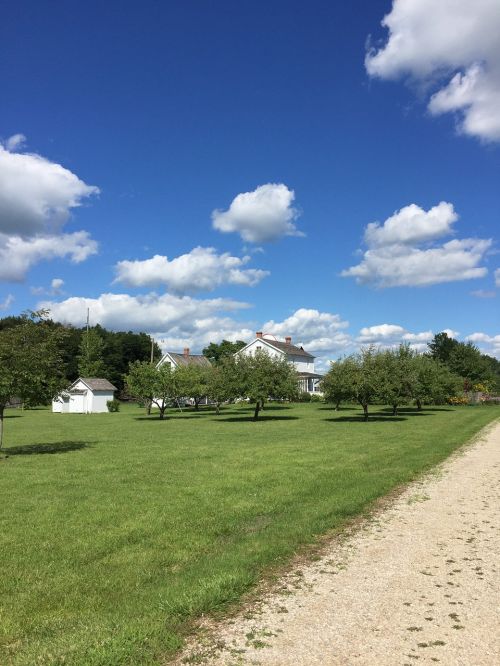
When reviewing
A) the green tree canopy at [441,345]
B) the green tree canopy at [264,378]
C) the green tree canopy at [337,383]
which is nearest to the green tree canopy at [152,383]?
the green tree canopy at [264,378]

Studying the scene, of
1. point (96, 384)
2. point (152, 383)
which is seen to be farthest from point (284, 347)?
point (152, 383)

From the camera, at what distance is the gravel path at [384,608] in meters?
4.07

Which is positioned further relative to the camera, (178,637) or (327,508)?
(327,508)

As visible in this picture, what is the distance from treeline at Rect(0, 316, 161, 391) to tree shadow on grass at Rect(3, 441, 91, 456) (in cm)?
5301

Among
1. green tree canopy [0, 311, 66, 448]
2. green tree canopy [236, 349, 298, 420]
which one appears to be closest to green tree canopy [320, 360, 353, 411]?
green tree canopy [236, 349, 298, 420]

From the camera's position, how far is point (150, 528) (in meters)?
8.16

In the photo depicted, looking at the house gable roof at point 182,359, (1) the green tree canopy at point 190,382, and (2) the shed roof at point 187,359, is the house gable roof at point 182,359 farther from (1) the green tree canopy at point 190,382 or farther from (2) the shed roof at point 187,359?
(1) the green tree canopy at point 190,382

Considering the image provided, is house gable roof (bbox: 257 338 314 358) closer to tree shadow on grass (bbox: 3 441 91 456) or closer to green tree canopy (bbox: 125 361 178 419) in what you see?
green tree canopy (bbox: 125 361 178 419)

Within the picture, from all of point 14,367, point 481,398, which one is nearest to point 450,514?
point 14,367

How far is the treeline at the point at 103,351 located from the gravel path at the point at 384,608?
6982cm

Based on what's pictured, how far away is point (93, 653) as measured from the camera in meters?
4.07

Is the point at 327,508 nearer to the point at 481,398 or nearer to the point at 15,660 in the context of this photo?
the point at 15,660

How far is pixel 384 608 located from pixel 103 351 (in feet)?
312

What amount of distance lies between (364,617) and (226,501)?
5.61 meters
